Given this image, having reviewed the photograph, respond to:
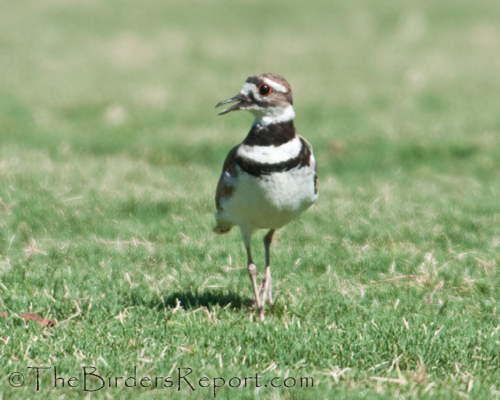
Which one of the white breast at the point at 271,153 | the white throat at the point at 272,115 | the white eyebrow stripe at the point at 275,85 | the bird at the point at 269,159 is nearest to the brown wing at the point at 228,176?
the bird at the point at 269,159

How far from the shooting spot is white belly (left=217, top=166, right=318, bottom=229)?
4.97 meters

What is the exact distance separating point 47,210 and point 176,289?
7.87ft

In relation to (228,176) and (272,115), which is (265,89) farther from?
(228,176)

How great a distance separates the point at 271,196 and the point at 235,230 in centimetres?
259

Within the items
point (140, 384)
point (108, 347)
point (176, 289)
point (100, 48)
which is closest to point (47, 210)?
point (176, 289)

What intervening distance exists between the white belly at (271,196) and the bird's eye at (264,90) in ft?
1.81

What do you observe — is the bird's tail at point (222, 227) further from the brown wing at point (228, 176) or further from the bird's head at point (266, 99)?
the bird's head at point (266, 99)

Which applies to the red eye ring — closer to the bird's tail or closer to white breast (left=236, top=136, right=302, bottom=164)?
white breast (left=236, top=136, right=302, bottom=164)

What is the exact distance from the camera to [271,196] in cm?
498

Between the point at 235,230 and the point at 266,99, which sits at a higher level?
the point at 266,99

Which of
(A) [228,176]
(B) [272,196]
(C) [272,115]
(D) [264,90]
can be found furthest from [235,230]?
(D) [264,90]

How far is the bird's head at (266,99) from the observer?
497 cm

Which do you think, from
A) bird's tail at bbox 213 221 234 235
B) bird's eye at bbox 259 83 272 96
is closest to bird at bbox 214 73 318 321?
bird's eye at bbox 259 83 272 96

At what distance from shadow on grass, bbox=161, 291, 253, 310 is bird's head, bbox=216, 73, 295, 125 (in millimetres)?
1471
